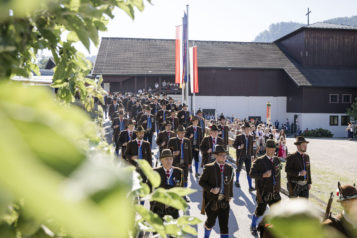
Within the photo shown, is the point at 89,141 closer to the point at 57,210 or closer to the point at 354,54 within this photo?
the point at 57,210

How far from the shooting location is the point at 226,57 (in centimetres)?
4259

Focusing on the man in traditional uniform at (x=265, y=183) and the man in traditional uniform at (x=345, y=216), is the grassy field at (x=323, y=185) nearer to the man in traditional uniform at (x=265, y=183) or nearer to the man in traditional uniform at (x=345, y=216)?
the man in traditional uniform at (x=265, y=183)

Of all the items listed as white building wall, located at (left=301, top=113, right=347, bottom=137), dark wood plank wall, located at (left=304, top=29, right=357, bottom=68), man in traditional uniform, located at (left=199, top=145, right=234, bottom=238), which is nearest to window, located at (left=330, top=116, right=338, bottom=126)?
white building wall, located at (left=301, top=113, right=347, bottom=137)

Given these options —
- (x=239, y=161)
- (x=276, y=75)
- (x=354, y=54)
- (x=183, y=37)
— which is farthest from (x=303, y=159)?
(x=354, y=54)

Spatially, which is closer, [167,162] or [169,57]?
[167,162]

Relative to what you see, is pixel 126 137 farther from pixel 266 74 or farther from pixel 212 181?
pixel 266 74

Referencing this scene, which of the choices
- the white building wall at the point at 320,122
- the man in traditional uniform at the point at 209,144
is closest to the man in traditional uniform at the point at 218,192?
the man in traditional uniform at the point at 209,144

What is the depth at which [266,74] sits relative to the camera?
135 ft

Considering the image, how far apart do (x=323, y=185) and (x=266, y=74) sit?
3094cm

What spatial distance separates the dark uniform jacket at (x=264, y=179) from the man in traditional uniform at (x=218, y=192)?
951 mm

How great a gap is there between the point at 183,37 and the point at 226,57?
69.8ft

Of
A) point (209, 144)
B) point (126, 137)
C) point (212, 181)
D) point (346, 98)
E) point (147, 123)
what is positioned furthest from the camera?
point (346, 98)

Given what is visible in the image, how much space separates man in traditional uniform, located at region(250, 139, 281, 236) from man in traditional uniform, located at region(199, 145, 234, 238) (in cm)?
96

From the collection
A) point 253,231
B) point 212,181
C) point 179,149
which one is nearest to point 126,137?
point 179,149
